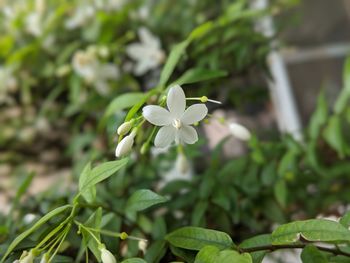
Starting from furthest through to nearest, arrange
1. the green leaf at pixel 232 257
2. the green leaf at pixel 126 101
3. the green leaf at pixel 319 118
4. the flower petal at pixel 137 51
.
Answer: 1. the flower petal at pixel 137 51
2. the green leaf at pixel 319 118
3. the green leaf at pixel 126 101
4. the green leaf at pixel 232 257

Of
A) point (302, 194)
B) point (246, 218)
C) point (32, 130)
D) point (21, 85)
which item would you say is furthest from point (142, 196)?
point (32, 130)

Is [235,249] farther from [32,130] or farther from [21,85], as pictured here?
[32,130]

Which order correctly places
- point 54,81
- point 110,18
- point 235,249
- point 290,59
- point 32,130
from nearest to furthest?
1. point 235,249
2. point 110,18
3. point 54,81
4. point 32,130
5. point 290,59

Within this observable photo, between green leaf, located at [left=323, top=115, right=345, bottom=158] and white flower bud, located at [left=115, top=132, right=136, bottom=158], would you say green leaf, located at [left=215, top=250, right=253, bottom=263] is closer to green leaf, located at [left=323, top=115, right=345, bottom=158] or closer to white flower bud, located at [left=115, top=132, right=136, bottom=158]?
white flower bud, located at [left=115, top=132, right=136, bottom=158]

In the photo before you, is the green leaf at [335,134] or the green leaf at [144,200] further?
the green leaf at [335,134]

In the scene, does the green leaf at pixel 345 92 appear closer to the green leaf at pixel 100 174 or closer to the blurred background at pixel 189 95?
the blurred background at pixel 189 95

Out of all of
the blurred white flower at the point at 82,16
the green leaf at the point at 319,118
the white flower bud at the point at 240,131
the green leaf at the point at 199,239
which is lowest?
the green leaf at the point at 199,239

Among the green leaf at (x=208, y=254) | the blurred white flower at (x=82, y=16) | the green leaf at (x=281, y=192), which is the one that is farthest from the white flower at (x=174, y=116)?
the blurred white flower at (x=82, y=16)

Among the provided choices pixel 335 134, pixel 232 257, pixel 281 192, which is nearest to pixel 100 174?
pixel 232 257

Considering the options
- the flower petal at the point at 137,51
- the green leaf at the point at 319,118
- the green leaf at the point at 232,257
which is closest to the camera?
the green leaf at the point at 232,257
